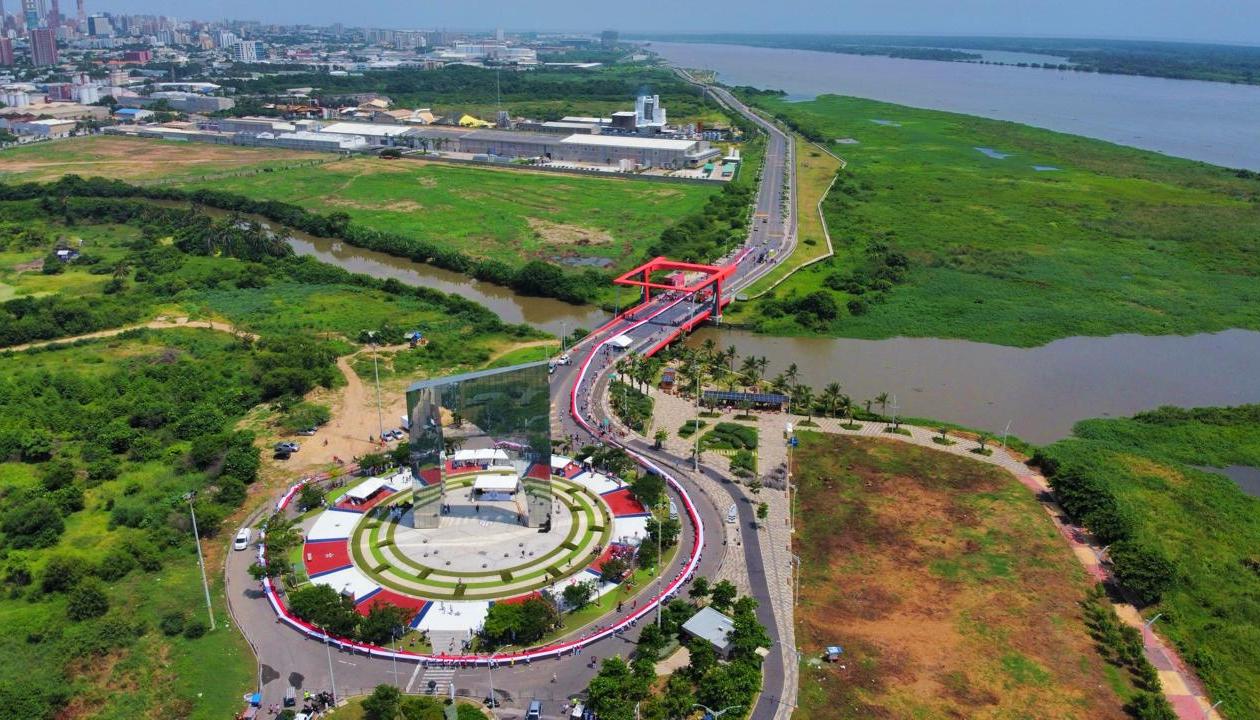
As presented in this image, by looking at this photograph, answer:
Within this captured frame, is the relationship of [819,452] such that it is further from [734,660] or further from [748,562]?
[734,660]

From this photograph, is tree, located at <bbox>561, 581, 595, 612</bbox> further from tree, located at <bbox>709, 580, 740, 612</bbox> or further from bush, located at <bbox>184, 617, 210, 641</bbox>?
bush, located at <bbox>184, 617, 210, 641</bbox>

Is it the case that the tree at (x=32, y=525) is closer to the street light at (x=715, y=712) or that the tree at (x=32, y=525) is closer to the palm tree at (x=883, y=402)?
the street light at (x=715, y=712)

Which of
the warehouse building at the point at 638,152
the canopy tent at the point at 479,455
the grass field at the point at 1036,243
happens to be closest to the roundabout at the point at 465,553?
the canopy tent at the point at 479,455

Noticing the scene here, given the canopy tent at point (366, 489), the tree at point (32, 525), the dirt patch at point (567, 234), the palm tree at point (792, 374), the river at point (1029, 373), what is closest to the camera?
the tree at point (32, 525)

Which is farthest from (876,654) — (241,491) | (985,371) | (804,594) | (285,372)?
(285,372)

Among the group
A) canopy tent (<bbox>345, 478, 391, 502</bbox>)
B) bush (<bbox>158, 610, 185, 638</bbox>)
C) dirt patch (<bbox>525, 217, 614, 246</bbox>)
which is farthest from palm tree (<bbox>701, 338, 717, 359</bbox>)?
bush (<bbox>158, 610, 185, 638</bbox>)

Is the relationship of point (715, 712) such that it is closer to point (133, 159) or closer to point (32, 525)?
point (32, 525)

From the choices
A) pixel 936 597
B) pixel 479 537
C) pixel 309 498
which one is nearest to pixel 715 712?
pixel 936 597
